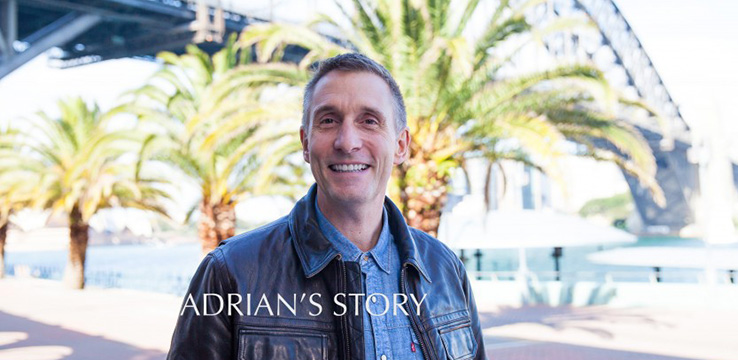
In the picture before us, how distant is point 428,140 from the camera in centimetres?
968

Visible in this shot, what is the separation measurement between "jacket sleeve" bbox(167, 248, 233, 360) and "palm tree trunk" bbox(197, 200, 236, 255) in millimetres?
13229

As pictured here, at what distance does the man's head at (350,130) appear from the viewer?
1.65 m

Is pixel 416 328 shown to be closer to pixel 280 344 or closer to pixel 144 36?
pixel 280 344

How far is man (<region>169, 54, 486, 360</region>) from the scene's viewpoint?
1.54 m

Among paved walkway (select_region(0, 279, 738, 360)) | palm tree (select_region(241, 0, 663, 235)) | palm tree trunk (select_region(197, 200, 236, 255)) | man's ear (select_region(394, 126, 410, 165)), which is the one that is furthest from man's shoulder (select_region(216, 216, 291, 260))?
palm tree trunk (select_region(197, 200, 236, 255))

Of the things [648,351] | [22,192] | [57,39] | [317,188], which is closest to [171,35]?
[57,39]

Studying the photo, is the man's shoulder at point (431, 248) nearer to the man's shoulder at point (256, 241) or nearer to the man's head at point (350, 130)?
the man's head at point (350, 130)

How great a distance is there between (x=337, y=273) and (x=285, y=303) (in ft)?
0.49

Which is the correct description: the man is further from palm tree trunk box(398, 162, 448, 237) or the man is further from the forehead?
palm tree trunk box(398, 162, 448, 237)

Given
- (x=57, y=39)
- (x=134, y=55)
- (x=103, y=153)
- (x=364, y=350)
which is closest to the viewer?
(x=364, y=350)

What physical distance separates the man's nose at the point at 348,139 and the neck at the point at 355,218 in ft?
0.48

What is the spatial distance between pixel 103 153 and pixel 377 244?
15.0 metres

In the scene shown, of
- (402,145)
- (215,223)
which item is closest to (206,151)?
(215,223)

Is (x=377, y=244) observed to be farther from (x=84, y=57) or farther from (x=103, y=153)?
(x=84, y=57)
